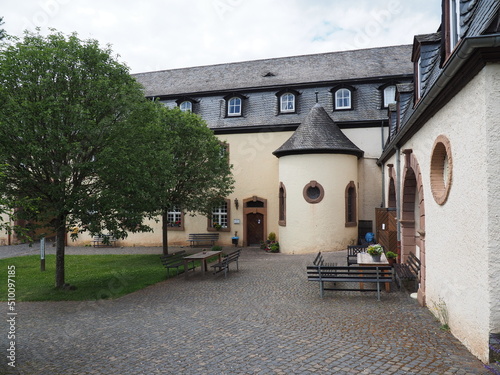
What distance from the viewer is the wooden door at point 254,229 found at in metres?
22.8

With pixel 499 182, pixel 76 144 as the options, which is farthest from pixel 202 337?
pixel 76 144

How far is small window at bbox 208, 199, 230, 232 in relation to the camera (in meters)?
23.0

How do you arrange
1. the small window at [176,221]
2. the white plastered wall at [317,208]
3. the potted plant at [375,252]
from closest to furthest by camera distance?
the potted plant at [375,252] → the white plastered wall at [317,208] → the small window at [176,221]

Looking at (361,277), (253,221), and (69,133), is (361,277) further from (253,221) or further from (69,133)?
(253,221)

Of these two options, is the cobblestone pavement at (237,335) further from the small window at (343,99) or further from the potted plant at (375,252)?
the small window at (343,99)

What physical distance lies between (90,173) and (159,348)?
19.0 ft

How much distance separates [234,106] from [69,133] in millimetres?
14641

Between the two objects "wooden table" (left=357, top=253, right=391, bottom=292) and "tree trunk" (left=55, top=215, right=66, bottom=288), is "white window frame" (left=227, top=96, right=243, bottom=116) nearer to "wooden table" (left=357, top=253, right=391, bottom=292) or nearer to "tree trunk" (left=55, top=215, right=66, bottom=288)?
"tree trunk" (left=55, top=215, right=66, bottom=288)

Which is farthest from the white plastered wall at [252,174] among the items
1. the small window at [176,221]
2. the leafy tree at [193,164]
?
the leafy tree at [193,164]

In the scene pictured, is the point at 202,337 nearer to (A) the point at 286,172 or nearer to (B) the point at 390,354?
(B) the point at 390,354

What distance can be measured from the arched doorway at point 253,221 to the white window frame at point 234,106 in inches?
209

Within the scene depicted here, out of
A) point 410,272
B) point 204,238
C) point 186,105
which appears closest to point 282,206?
point 204,238

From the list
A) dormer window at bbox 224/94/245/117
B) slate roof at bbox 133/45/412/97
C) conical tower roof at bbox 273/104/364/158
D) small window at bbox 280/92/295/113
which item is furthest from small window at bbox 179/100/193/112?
conical tower roof at bbox 273/104/364/158

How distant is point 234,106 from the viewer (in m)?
23.7
